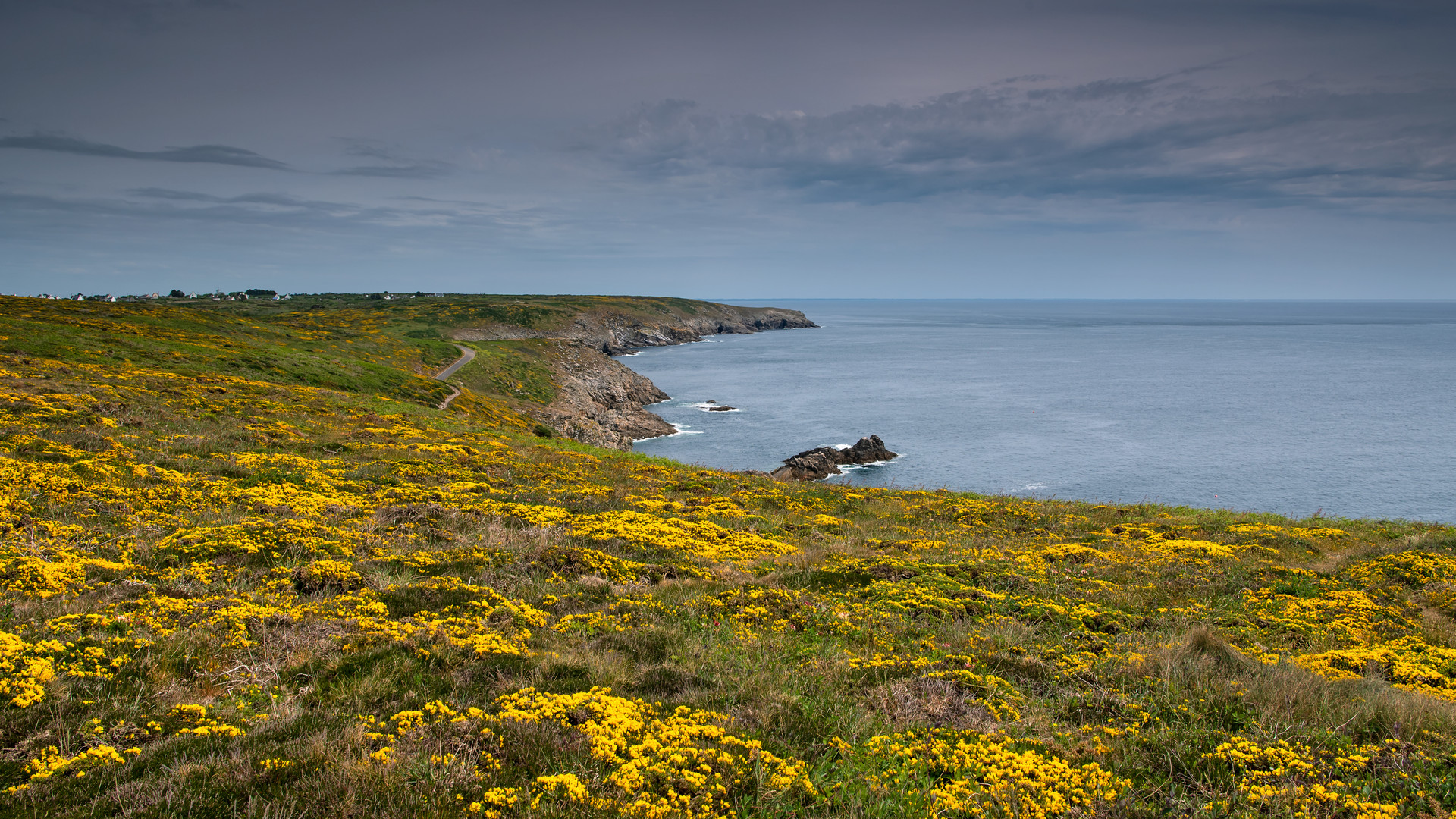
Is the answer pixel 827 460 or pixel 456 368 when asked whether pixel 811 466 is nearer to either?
pixel 827 460

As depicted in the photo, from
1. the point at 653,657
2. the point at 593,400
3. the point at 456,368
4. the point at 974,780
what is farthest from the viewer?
the point at 593,400

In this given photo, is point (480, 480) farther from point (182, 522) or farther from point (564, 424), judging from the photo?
point (564, 424)

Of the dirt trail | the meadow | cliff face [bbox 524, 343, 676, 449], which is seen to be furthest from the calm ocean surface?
the meadow

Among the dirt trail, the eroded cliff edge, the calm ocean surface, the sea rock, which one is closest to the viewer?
the calm ocean surface

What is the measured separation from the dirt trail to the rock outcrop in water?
31.5 m

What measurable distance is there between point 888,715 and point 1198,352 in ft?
751

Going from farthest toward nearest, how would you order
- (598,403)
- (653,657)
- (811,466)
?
(598,403) < (811,466) < (653,657)

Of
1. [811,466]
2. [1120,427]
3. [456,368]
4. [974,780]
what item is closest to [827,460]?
[811,466]

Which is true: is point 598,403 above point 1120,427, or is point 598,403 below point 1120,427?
above

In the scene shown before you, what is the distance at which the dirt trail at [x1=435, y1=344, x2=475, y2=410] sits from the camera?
207 feet

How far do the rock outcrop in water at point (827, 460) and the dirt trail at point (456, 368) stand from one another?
3147cm

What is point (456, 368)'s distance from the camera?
291 feet

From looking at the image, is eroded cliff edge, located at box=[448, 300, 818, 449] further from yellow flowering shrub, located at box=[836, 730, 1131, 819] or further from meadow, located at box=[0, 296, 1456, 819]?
yellow flowering shrub, located at box=[836, 730, 1131, 819]

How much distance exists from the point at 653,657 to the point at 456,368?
8837cm
